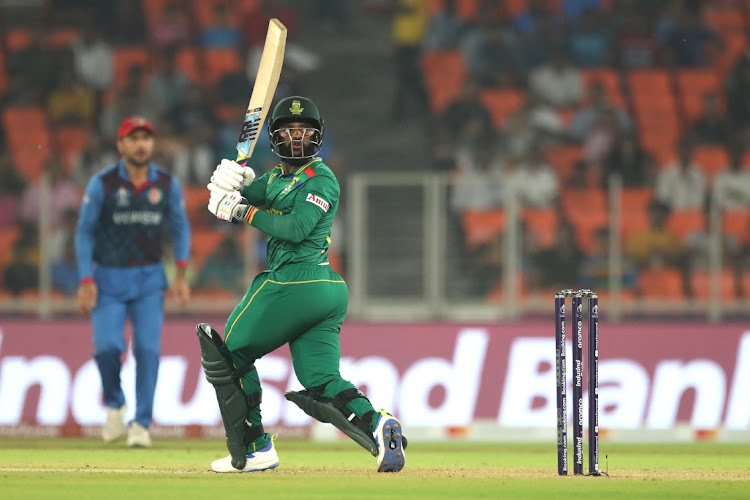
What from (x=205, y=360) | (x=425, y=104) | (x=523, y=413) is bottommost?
(x=523, y=413)

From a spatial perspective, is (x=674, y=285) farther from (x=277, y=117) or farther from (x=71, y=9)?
(x=71, y=9)

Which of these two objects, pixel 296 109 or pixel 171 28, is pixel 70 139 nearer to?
pixel 171 28

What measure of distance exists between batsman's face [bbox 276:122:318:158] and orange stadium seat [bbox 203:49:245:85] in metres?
9.35

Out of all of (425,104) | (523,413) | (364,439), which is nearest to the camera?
(364,439)

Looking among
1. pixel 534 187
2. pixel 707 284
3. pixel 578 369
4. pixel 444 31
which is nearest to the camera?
pixel 578 369

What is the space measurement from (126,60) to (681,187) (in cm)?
767

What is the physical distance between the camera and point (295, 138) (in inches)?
305

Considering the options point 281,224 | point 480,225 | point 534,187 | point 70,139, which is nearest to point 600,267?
point 534,187

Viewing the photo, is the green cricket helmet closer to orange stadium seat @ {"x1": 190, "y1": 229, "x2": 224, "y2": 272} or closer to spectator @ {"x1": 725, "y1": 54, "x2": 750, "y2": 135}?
orange stadium seat @ {"x1": 190, "y1": 229, "x2": 224, "y2": 272}

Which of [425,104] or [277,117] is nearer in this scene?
[277,117]

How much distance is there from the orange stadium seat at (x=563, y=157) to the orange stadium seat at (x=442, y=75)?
1.84 m

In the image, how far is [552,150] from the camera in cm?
1543

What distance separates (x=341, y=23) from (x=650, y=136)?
509cm

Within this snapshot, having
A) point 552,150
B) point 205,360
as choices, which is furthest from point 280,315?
point 552,150
